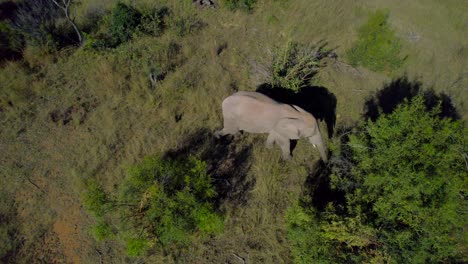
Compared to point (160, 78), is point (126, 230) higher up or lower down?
lower down

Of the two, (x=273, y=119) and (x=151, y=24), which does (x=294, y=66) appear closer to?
(x=273, y=119)

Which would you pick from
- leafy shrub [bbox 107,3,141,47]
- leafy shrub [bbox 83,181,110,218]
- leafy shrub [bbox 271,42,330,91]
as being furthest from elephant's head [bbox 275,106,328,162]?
leafy shrub [bbox 107,3,141,47]

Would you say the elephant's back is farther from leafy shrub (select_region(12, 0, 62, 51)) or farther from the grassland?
leafy shrub (select_region(12, 0, 62, 51))

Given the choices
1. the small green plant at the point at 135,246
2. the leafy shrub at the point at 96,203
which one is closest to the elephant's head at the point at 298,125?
the small green plant at the point at 135,246

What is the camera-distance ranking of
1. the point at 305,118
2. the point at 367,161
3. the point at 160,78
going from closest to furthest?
the point at 367,161, the point at 305,118, the point at 160,78

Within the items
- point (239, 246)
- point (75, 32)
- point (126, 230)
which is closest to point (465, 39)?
point (239, 246)

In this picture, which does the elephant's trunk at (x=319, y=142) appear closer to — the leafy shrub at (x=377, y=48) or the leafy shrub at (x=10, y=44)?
the leafy shrub at (x=377, y=48)

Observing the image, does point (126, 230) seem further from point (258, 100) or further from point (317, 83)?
point (317, 83)
